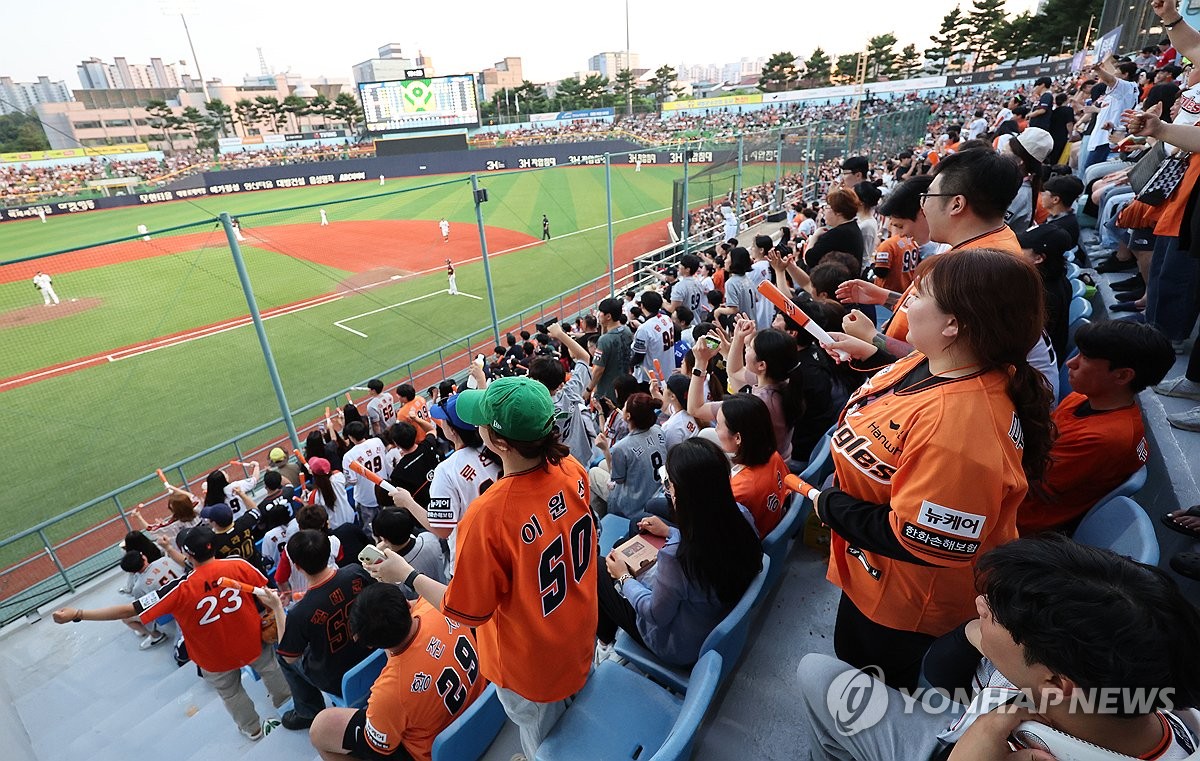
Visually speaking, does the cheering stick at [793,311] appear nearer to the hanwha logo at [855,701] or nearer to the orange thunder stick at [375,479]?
the hanwha logo at [855,701]

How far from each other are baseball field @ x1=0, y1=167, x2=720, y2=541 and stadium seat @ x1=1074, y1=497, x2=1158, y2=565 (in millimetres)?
8549

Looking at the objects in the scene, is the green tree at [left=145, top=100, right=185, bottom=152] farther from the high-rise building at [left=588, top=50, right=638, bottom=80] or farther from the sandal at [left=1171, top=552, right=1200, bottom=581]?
the high-rise building at [left=588, top=50, right=638, bottom=80]

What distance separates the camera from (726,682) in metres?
2.52

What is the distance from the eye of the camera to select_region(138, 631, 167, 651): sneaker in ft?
18.4

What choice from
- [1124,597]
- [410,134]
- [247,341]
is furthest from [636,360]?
[410,134]

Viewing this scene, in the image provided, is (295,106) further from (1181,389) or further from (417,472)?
(1181,389)

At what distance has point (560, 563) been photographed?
207 cm

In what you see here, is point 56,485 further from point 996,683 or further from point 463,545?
point 996,683

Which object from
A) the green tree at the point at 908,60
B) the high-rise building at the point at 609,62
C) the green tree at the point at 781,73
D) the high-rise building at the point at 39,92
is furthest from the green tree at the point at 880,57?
the high-rise building at the point at 609,62

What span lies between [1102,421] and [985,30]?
71853 mm

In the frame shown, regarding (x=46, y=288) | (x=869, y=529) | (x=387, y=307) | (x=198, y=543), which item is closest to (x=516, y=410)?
(x=869, y=529)

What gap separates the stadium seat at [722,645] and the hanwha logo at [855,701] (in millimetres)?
413

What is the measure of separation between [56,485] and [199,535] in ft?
32.2

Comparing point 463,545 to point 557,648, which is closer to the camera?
point 463,545
